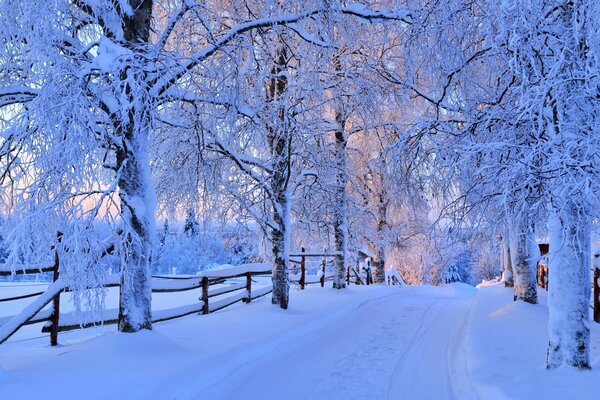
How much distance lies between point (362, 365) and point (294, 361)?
3.29ft

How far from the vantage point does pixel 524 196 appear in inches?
192

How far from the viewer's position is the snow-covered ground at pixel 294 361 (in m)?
4.93

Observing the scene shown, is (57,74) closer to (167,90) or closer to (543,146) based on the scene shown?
(167,90)

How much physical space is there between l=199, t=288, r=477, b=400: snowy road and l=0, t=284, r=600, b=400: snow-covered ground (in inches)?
0.9

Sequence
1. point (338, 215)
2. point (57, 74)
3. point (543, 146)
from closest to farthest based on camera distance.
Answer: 1. point (543, 146)
2. point (57, 74)
3. point (338, 215)

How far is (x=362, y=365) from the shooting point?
6.92 meters

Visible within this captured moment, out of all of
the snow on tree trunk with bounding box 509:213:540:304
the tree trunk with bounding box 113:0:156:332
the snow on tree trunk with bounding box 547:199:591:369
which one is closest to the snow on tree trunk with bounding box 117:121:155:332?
the tree trunk with bounding box 113:0:156:332

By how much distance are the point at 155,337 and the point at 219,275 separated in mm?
4418

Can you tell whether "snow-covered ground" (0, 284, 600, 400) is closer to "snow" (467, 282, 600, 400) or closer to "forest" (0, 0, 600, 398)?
"snow" (467, 282, 600, 400)

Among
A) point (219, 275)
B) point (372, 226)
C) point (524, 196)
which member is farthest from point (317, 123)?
point (372, 226)

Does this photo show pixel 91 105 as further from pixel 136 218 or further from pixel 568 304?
pixel 568 304

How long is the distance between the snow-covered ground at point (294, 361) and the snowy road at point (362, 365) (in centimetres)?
2

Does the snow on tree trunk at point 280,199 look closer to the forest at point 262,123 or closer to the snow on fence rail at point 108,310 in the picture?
the forest at point 262,123

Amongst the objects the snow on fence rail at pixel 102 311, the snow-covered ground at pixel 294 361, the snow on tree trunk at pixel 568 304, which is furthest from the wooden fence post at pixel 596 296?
the snow on fence rail at pixel 102 311
